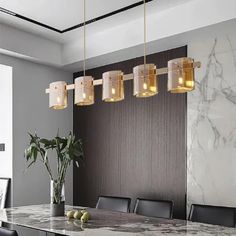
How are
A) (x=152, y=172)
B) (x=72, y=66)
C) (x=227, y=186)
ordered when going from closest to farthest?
1. (x=227, y=186)
2. (x=152, y=172)
3. (x=72, y=66)

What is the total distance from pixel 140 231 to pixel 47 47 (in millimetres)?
2750

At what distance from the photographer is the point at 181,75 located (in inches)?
90.7

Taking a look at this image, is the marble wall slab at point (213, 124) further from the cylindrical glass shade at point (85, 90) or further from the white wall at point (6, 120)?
the white wall at point (6, 120)

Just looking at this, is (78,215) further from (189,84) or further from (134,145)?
(134,145)

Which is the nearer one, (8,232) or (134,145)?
(8,232)

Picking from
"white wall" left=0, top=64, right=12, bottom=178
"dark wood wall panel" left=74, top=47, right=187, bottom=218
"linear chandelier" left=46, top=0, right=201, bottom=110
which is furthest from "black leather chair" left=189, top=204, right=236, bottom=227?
"white wall" left=0, top=64, right=12, bottom=178

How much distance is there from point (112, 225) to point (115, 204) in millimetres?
1017

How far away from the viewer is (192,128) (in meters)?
3.56

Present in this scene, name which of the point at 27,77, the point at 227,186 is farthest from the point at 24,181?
the point at 227,186

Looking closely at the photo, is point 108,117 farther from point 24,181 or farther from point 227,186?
point 227,186

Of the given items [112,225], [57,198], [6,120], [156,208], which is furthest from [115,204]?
[6,120]

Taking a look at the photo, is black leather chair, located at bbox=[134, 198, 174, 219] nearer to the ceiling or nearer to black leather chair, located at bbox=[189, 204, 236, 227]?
black leather chair, located at bbox=[189, 204, 236, 227]

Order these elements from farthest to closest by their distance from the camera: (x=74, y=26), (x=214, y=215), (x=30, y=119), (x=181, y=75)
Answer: (x=30, y=119)
(x=74, y=26)
(x=214, y=215)
(x=181, y=75)

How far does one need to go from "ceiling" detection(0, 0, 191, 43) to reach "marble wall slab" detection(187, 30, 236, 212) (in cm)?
63
